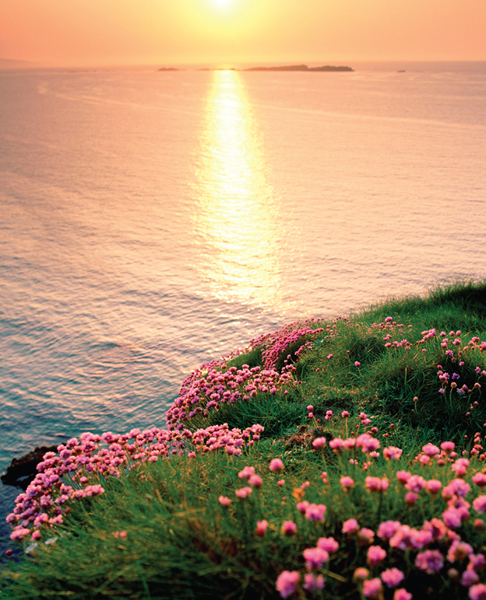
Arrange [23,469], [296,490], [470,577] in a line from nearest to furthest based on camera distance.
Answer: [470,577] → [296,490] → [23,469]

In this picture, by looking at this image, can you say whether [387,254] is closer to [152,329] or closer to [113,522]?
[152,329]

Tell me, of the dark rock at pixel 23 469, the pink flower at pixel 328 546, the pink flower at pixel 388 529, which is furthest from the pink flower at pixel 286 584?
the dark rock at pixel 23 469

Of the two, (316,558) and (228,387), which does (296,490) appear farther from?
(228,387)

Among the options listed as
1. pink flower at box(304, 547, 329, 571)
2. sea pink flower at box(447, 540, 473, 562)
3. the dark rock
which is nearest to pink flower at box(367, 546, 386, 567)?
pink flower at box(304, 547, 329, 571)

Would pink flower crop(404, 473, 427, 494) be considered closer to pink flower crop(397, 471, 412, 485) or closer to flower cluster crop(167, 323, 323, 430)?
pink flower crop(397, 471, 412, 485)

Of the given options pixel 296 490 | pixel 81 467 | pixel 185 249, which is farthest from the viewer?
pixel 185 249

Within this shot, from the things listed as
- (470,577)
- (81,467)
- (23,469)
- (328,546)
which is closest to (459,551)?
(470,577)

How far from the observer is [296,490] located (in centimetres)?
231

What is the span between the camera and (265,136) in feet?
111

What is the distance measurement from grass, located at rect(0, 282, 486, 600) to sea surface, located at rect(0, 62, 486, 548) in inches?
90.0

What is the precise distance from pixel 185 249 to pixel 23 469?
357 inches

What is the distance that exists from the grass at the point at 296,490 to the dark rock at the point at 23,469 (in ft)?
5.26

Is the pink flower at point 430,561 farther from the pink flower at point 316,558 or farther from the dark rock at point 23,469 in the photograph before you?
the dark rock at point 23,469

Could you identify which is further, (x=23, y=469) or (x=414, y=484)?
(x=23, y=469)
